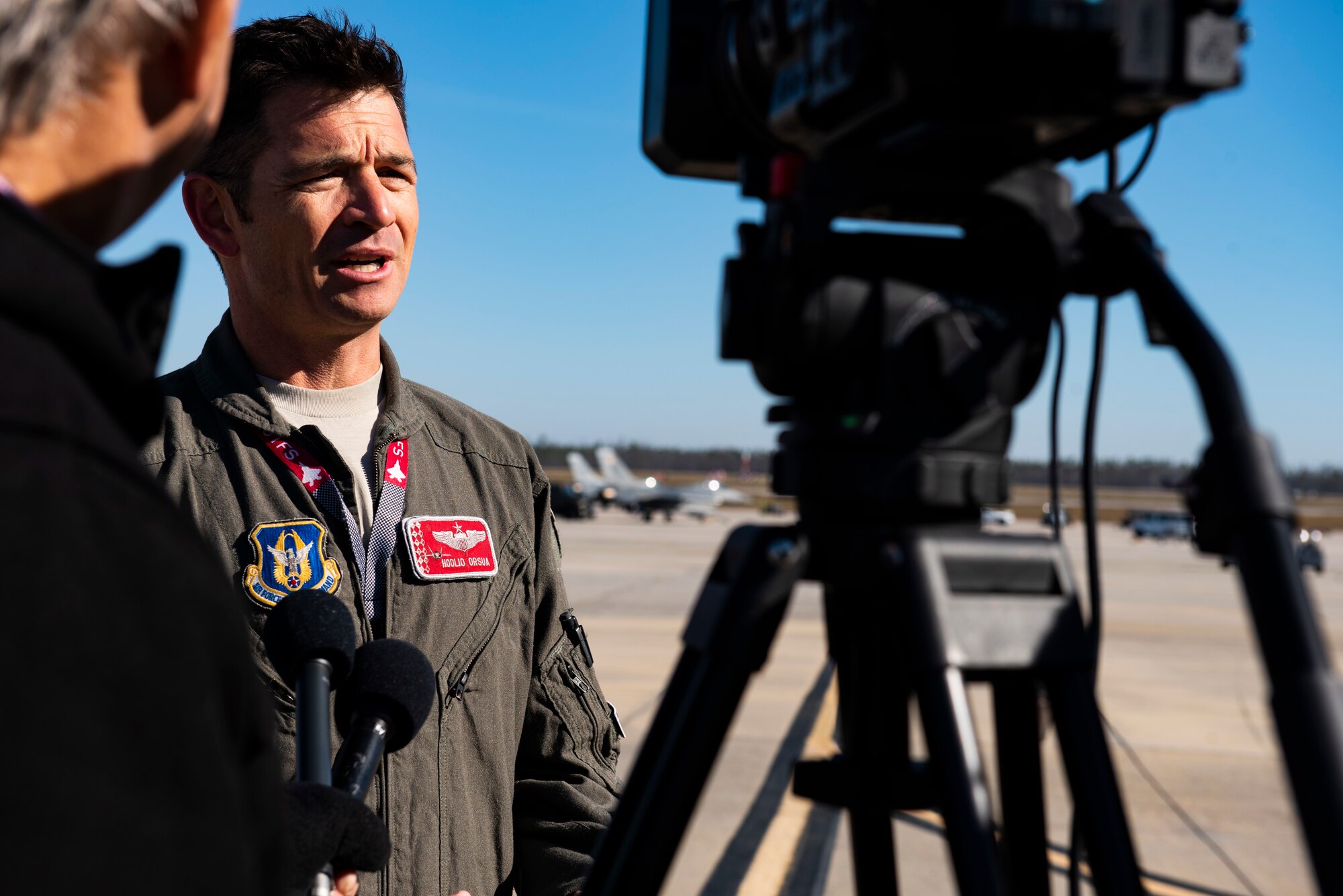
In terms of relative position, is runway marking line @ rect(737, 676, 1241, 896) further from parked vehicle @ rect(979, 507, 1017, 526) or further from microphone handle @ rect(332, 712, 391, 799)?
parked vehicle @ rect(979, 507, 1017, 526)

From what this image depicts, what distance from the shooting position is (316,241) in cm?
212

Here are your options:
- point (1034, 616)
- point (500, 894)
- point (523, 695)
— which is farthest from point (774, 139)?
point (500, 894)

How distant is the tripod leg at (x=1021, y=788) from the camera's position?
1.14 meters

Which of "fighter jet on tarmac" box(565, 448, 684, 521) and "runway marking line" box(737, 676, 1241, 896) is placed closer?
"runway marking line" box(737, 676, 1241, 896)

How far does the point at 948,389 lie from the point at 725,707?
43 cm

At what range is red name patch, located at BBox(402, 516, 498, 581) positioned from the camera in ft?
6.79

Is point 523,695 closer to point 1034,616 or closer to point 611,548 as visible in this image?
point 1034,616

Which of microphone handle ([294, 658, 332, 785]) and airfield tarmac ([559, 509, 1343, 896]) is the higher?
microphone handle ([294, 658, 332, 785])

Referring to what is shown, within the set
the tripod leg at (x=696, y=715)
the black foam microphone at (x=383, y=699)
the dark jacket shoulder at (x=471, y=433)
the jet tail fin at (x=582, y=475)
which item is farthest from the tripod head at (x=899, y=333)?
the jet tail fin at (x=582, y=475)

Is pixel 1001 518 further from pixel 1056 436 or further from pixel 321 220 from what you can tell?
pixel 1056 436

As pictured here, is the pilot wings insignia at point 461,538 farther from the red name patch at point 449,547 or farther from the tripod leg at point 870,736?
the tripod leg at point 870,736

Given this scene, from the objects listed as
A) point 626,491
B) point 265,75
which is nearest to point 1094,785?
point 265,75

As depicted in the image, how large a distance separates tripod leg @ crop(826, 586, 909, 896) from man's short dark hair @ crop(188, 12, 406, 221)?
1.66 meters

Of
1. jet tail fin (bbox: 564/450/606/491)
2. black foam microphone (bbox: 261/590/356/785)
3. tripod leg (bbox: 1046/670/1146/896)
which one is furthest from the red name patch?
jet tail fin (bbox: 564/450/606/491)
